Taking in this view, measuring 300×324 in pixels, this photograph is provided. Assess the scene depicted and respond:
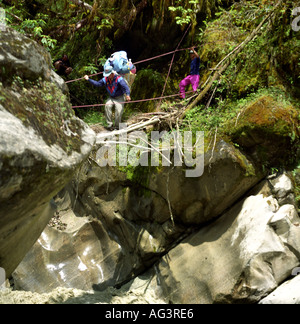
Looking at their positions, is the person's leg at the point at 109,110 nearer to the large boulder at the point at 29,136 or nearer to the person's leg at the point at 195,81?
the person's leg at the point at 195,81

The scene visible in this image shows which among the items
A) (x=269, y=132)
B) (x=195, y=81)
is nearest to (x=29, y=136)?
(x=269, y=132)

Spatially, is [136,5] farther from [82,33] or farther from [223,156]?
[223,156]

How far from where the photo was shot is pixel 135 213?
730 cm

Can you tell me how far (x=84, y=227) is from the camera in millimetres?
8008

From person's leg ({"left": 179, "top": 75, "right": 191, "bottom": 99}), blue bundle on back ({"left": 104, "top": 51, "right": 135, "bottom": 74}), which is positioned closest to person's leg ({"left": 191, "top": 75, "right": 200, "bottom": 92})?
person's leg ({"left": 179, "top": 75, "right": 191, "bottom": 99})

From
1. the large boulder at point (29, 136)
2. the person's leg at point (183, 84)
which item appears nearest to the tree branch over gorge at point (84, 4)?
the person's leg at point (183, 84)

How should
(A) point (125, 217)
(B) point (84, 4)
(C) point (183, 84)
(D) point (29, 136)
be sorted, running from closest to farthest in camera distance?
1. (D) point (29, 136)
2. (A) point (125, 217)
3. (C) point (183, 84)
4. (B) point (84, 4)

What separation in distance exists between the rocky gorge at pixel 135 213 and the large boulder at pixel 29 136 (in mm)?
13

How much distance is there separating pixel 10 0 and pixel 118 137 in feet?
14.5

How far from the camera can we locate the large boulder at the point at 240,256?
5469 millimetres

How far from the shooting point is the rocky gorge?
11.6ft

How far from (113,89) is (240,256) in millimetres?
4021

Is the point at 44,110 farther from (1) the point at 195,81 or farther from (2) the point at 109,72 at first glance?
(1) the point at 195,81

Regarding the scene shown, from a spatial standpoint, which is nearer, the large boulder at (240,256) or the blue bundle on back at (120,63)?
the large boulder at (240,256)
